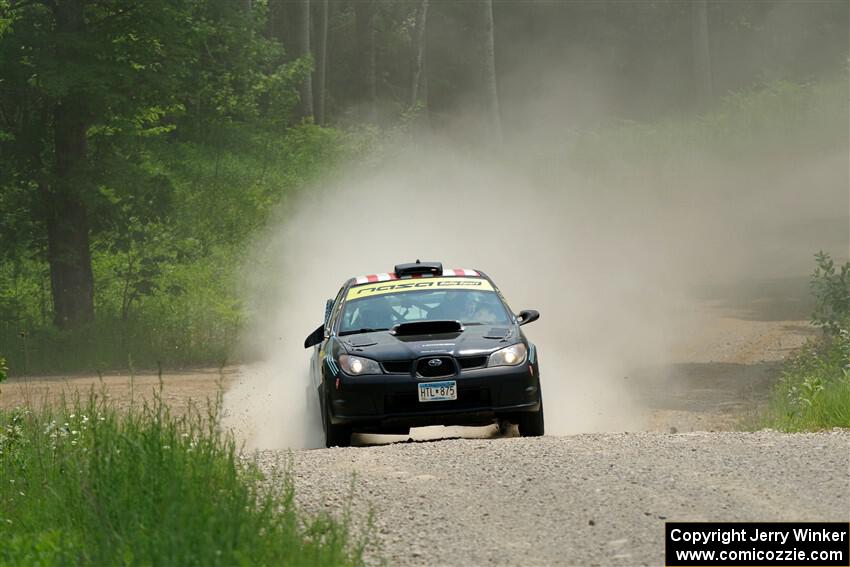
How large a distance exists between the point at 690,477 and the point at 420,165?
3323 cm

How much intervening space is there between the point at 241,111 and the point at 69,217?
1313cm

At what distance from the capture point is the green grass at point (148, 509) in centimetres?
745

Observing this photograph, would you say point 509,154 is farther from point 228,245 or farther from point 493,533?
point 493,533

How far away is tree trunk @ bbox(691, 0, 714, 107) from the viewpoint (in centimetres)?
5662

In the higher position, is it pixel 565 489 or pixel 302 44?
pixel 302 44

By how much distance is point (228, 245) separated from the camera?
31141mm

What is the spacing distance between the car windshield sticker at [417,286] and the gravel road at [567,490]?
3.15 metres

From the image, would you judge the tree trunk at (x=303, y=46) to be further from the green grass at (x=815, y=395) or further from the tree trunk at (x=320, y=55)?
the green grass at (x=815, y=395)

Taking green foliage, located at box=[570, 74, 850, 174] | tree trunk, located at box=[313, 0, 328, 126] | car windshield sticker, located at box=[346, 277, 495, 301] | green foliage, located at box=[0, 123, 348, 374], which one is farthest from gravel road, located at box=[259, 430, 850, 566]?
tree trunk, located at box=[313, 0, 328, 126]

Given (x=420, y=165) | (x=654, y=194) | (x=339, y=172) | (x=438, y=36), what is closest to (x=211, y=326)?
(x=339, y=172)

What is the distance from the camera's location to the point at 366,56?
59344 mm

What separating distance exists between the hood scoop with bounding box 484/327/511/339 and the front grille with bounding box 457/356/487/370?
45 cm

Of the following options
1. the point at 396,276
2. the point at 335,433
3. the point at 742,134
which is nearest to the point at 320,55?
the point at 742,134

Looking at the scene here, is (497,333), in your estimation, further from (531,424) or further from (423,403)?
(423,403)
